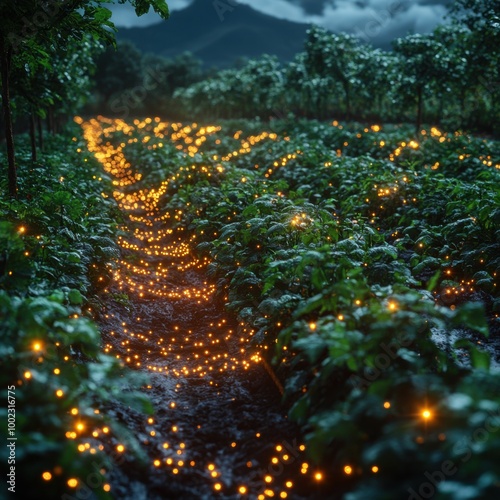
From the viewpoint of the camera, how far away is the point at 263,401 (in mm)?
5480

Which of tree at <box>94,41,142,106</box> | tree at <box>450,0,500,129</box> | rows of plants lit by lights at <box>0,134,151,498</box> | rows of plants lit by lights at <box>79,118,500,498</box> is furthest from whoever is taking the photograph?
tree at <box>94,41,142,106</box>

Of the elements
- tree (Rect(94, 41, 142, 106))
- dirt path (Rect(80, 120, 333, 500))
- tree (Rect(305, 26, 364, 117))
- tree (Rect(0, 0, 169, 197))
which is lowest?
dirt path (Rect(80, 120, 333, 500))

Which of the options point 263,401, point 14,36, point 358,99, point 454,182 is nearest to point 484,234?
point 454,182

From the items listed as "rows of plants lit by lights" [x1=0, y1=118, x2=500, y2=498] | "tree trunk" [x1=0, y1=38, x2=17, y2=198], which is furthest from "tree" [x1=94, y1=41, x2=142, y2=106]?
"tree trunk" [x1=0, y1=38, x2=17, y2=198]

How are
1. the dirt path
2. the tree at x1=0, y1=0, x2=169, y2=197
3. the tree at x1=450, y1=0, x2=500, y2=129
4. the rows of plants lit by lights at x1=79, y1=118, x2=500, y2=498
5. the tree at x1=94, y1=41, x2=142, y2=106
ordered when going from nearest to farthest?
the rows of plants lit by lights at x1=79, y1=118, x2=500, y2=498
the dirt path
the tree at x1=0, y1=0, x2=169, y2=197
the tree at x1=450, y1=0, x2=500, y2=129
the tree at x1=94, y1=41, x2=142, y2=106

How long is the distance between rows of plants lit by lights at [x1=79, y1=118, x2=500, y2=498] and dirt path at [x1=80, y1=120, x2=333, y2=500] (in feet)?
1.14

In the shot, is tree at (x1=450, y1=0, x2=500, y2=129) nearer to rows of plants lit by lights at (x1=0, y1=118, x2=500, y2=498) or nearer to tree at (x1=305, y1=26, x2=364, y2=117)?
rows of plants lit by lights at (x1=0, y1=118, x2=500, y2=498)

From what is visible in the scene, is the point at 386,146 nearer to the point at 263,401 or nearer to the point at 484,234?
the point at 484,234

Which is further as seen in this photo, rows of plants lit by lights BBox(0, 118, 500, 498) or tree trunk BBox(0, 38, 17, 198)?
tree trunk BBox(0, 38, 17, 198)

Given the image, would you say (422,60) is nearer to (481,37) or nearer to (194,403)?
(481,37)

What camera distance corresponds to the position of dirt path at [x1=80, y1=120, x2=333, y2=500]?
415 centimetres

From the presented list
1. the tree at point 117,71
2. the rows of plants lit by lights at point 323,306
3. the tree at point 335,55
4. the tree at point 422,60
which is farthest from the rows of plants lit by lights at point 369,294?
the tree at point 117,71

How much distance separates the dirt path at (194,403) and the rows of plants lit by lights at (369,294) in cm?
35

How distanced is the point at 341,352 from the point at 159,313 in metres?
4.99
